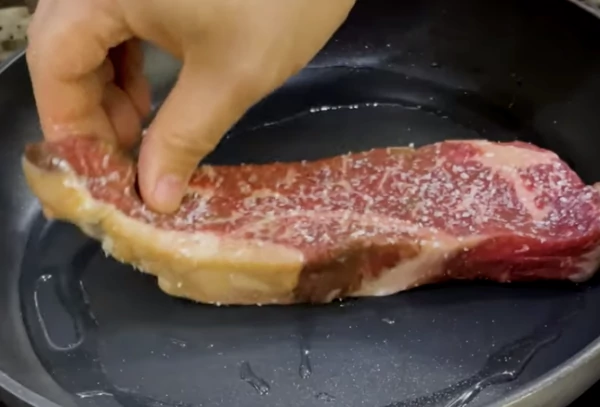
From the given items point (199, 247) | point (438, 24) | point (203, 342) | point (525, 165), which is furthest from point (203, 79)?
point (438, 24)

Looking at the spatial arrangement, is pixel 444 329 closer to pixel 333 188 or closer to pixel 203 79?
pixel 333 188

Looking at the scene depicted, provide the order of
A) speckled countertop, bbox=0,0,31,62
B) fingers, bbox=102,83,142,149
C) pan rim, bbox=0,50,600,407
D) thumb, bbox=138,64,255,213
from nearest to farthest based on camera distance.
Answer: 1. pan rim, bbox=0,50,600,407
2. thumb, bbox=138,64,255,213
3. fingers, bbox=102,83,142,149
4. speckled countertop, bbox=0,0,31,62

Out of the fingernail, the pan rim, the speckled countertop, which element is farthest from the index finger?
the speckled countertop

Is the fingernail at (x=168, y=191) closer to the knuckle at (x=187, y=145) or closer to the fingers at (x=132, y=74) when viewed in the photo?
the knuckle at (x=187, y=145)

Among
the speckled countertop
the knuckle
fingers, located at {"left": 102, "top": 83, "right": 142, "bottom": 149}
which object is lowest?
the speckled countertop

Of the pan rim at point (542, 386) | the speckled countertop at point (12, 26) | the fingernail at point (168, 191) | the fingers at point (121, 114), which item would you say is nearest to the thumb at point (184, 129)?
the fingernail at point (168, 191)

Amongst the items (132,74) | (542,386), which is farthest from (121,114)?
(542,386)

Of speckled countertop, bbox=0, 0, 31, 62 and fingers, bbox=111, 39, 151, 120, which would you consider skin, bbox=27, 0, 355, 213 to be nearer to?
fingers, bbox=111, 39, 151, 120

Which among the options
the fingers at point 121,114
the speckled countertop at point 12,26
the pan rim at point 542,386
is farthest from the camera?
A: the speckled countertop at point 12,26
